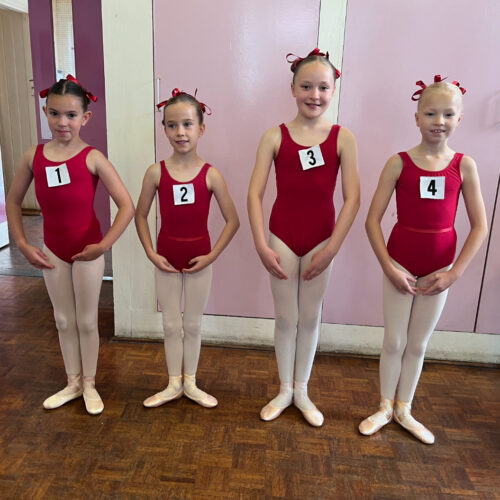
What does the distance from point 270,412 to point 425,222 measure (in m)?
1.09

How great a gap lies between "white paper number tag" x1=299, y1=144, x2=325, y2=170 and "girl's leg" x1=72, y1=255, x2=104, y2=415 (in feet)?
3.25

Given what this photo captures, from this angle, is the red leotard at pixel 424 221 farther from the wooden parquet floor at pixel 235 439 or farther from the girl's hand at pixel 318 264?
the wooden parquet floor at pixel 235 439

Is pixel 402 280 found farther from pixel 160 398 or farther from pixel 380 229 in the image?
pixel 160 398

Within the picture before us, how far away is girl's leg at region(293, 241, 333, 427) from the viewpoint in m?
1.97

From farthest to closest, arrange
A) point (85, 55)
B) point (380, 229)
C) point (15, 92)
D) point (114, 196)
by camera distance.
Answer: point (15, 92), point (85, 55), point (114, 196), point (380, 229)

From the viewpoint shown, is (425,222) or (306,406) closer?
(425,222)

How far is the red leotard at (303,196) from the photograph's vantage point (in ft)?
6.11

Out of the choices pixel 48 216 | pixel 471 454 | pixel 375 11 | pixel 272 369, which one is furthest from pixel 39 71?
pixel 471 454

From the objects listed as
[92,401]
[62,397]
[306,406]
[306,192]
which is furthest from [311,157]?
[62,397]

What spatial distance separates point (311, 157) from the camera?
1848 millimetres

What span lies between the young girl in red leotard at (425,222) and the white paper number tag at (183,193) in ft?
2.52

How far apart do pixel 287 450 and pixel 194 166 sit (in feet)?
4.15

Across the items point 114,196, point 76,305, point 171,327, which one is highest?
point 114,196

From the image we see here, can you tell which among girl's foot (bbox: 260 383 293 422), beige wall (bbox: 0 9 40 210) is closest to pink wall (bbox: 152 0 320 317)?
girl's foot (bbox: 260 383 293 422)
